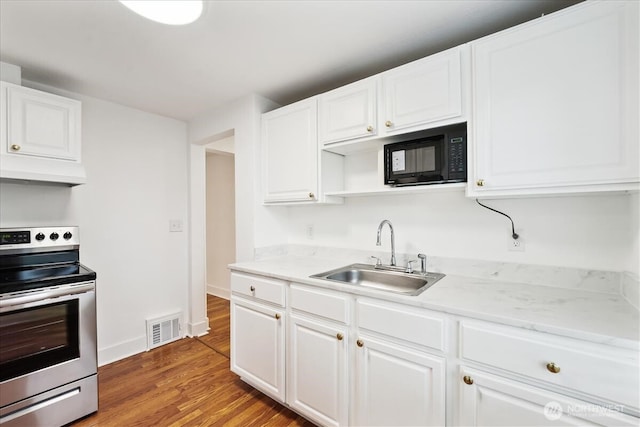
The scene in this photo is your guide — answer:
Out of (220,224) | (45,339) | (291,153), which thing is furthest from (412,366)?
(220,224)

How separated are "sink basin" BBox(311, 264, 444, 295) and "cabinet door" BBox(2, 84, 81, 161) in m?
2.01

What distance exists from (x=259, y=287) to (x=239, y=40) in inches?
61.1

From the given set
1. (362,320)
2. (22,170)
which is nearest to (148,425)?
(362,320)

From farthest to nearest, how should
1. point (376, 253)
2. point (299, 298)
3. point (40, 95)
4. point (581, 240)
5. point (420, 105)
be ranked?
point (376, 253) → point (40, 95) → point (299, 298) → point (420, 105) → point (581, 240)

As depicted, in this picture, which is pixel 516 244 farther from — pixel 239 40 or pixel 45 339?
pixel 45 339

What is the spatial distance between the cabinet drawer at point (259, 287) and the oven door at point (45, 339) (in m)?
0.92

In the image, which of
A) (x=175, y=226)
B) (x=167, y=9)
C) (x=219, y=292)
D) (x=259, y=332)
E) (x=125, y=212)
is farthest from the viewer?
(x=219, y=292)

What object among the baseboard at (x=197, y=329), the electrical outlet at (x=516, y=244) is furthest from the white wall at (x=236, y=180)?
the electrical outlet at (x=516, y=244)

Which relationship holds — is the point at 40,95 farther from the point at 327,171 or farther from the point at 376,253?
the point at 376,253

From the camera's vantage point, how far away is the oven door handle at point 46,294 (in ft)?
5.16

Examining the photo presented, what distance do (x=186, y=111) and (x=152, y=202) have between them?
0.97 metres

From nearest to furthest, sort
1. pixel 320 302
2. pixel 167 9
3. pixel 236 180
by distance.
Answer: pixel 167 9 → pixel 320 302 → pixel 236 180

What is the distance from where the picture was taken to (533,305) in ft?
3.97

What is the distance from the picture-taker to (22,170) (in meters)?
1.84
